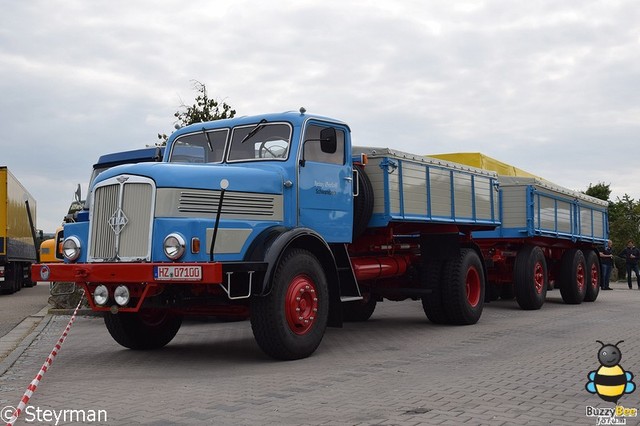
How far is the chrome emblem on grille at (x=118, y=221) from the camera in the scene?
320 inches

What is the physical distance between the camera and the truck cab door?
30.5 feet

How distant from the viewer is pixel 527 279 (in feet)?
49.3

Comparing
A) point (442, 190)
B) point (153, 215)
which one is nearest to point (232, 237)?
point (153, 215)

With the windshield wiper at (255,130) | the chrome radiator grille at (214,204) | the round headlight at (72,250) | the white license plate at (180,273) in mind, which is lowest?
the white license plate at (180,273)

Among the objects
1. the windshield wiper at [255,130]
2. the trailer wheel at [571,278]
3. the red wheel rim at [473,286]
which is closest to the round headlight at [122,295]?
the windshield wiper at [255,130]

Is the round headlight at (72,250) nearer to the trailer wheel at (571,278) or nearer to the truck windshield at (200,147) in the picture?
the truck windshield at (200,147)

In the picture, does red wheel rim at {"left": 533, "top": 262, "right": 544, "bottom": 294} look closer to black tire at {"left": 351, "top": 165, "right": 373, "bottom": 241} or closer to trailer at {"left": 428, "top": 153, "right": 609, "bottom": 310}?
trailer at {"left": 428, "top": 153, "right": 609, "bottom": 310}

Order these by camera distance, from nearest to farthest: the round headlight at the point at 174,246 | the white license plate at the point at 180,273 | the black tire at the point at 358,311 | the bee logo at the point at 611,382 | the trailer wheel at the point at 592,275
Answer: the bee logo at the point at 611,382 < the white license plate at the point at 180,273 < the round headlight at the point at 174,246 < the black tire at the point at 358,311 < the trailer wheel at the point at 592,275

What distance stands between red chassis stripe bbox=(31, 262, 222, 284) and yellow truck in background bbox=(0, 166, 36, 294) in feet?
39.0

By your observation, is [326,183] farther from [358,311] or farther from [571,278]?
[571,278]

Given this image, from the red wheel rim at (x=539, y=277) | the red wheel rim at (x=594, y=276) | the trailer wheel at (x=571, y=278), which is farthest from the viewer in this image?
the red wheel rim at (x=594, y=276)

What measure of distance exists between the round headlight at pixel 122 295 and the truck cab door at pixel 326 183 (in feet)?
7.43

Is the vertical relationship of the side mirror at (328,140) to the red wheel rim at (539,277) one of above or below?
above

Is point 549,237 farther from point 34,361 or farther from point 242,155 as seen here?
point 34,361
